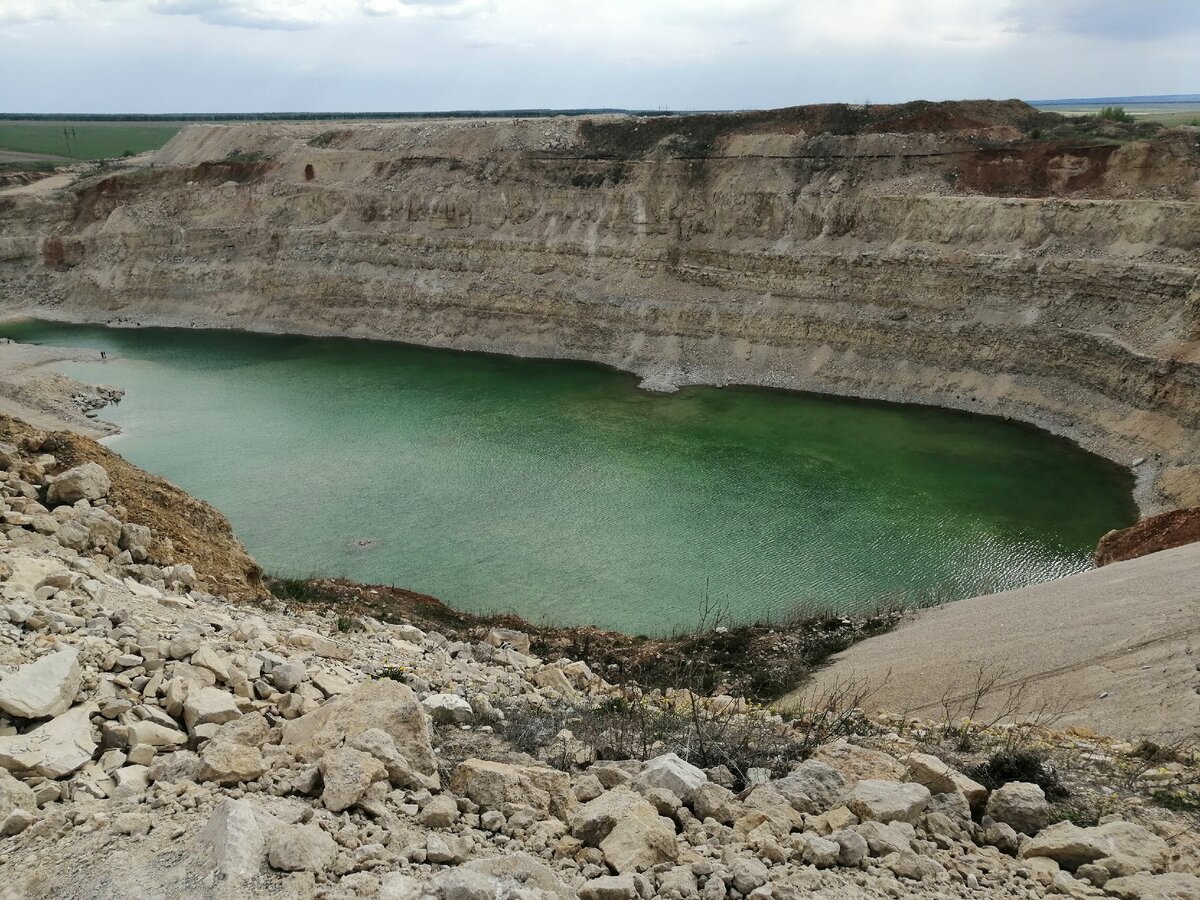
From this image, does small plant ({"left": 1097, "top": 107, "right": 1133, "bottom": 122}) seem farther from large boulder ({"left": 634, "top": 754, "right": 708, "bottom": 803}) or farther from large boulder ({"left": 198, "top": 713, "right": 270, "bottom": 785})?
large boulder ({"left": 198, "top": 713, "right": 270, "bottom": 785})

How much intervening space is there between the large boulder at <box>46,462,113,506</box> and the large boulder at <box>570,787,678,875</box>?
10.4 meters

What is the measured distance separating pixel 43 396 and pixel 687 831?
126ft

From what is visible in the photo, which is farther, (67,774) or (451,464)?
(451,464)

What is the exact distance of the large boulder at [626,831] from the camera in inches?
228

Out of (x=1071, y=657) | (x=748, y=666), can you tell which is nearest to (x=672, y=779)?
(x=748, y=666)

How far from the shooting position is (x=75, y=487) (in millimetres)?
13047

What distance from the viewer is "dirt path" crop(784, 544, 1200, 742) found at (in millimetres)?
→ 11422

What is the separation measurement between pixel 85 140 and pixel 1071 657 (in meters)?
162

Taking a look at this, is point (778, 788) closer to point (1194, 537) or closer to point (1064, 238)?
point (1194, 537)

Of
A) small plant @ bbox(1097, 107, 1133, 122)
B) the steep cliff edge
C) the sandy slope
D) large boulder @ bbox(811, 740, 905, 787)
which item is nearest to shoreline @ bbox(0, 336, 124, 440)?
the sandy slope

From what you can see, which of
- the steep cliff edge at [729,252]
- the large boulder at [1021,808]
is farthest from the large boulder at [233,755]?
the steep cliff edge at [729,252]

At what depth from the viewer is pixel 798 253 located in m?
40.4

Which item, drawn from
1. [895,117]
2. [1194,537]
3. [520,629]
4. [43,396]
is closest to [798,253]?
[895,117]

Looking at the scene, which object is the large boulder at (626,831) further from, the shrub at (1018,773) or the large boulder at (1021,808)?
the shrub at (1018,773)
